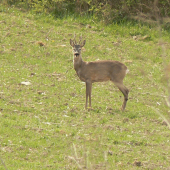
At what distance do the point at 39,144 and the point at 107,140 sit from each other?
3.89ft

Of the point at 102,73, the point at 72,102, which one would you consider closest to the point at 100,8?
the point at 102,73

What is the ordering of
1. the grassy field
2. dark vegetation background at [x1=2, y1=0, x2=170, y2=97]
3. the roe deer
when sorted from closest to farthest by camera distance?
the grassy field → the roe deer → dark vegetation background at [x1=2, y1=0, x2=170, y2=97]

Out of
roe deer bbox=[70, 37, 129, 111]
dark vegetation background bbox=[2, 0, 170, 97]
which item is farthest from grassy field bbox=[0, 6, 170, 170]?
roe deer bbox=[70, 37, 129, 111]

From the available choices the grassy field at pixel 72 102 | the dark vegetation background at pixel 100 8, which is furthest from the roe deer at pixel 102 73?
the dark vegetation background at pixel 100 8

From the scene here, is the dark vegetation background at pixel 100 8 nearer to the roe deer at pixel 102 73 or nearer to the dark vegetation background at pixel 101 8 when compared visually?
the dark vegetation background at pixel 101 8

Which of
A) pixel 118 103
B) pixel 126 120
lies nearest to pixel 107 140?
pixel 126 120

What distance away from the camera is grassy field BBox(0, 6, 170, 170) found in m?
6.36

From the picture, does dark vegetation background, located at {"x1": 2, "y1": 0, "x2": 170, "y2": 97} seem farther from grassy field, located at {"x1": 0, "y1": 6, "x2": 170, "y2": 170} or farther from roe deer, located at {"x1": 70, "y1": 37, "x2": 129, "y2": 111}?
roe deer, located at {"x1": 70, "y1": 37, "x2": 129, "y2": 111}

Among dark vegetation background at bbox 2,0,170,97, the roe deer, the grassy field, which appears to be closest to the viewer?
the grassy field

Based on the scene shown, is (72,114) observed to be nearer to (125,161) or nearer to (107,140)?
(107,140)

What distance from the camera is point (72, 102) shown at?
32.2 ft

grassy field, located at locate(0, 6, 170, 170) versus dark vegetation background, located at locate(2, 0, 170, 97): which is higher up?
dark vegetation background, located at locate(2, 0, 170, 97)

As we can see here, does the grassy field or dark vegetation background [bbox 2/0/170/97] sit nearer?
the grassy field

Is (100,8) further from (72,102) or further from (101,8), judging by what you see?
(72,102)
